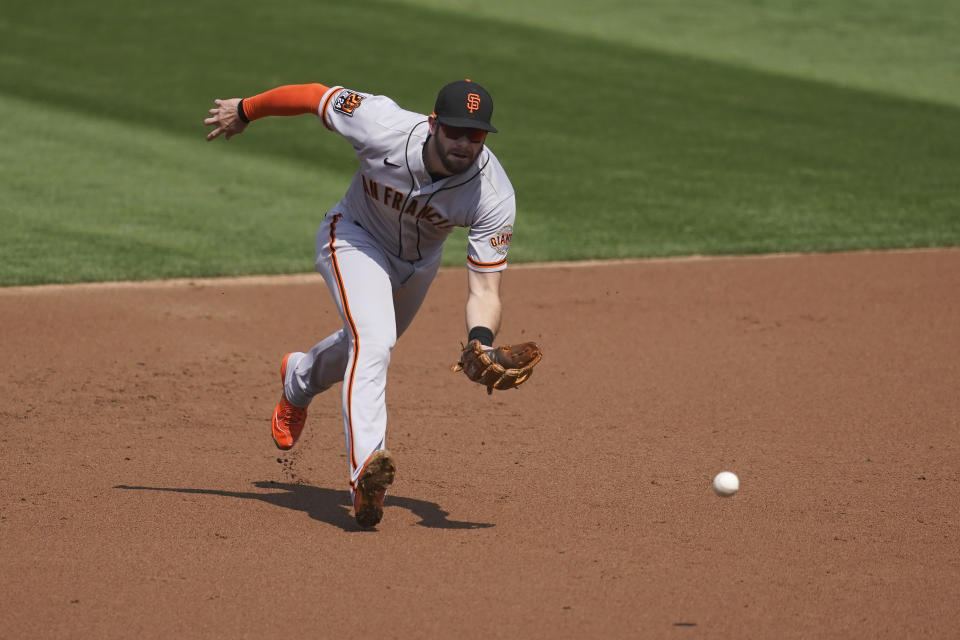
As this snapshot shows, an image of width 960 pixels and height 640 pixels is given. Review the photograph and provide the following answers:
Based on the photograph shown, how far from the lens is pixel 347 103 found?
6.08m

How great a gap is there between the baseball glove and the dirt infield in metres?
0.75

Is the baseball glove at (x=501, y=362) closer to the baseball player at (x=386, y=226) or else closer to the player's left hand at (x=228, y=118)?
the baseball player at (x=386, y=226)

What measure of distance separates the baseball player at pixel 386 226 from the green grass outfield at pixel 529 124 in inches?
186

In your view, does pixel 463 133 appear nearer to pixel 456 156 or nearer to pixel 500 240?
pixel 456 156

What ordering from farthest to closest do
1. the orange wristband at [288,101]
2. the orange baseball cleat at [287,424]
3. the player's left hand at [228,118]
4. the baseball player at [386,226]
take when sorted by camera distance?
1. the orange baseball cleat at [287,424]
2. the player's left hand at [228,118]
3. the orange wristband at [288,101]
4. the baseball player at [386,226]

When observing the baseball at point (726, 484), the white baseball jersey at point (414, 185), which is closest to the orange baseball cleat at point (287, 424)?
the white baseball jersey at point (414, 185)

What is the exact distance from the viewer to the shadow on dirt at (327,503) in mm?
5883

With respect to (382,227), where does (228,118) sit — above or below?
above

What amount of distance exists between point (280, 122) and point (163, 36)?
4520 millimetres

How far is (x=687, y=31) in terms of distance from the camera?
22.8 metres

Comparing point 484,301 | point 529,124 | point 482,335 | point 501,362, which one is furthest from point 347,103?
point 529,124

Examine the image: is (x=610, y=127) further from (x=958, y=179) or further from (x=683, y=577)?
(x=683, y=577)

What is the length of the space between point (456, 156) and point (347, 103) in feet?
2.40

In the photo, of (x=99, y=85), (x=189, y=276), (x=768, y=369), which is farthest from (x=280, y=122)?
(x=768, y=369)
